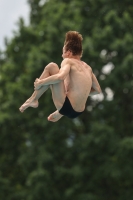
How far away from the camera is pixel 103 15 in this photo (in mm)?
25297

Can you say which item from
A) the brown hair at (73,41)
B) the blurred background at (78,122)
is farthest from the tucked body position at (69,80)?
the blurred background at (78,122)

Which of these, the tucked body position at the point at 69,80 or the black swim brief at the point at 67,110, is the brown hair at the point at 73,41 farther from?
the black swim brief at the point at 67,110

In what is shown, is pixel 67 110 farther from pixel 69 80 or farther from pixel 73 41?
pixel 73 41

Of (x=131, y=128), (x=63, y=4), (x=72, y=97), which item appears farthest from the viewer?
(x=63, y=4)

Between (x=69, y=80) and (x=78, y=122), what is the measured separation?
17410mm

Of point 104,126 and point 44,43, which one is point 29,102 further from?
point 44,43

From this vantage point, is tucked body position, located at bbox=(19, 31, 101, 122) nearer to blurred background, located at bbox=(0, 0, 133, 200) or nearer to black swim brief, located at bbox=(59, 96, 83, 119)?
black swim brief, located at bbox=(59, 96, 83, 119)

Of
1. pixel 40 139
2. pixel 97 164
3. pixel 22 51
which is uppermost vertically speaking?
pixel 22 51

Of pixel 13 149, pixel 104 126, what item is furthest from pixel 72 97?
pixel 13 149

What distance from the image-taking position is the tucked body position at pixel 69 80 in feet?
25.8

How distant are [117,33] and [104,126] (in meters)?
4.09

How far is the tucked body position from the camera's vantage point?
7.87m

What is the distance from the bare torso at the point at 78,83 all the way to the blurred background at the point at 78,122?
46.4ft

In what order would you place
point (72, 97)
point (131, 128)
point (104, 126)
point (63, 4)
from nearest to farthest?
1. point (72, 97)
2. point (104, 126)
3. point (131, 128)
4. point (63, 4)
